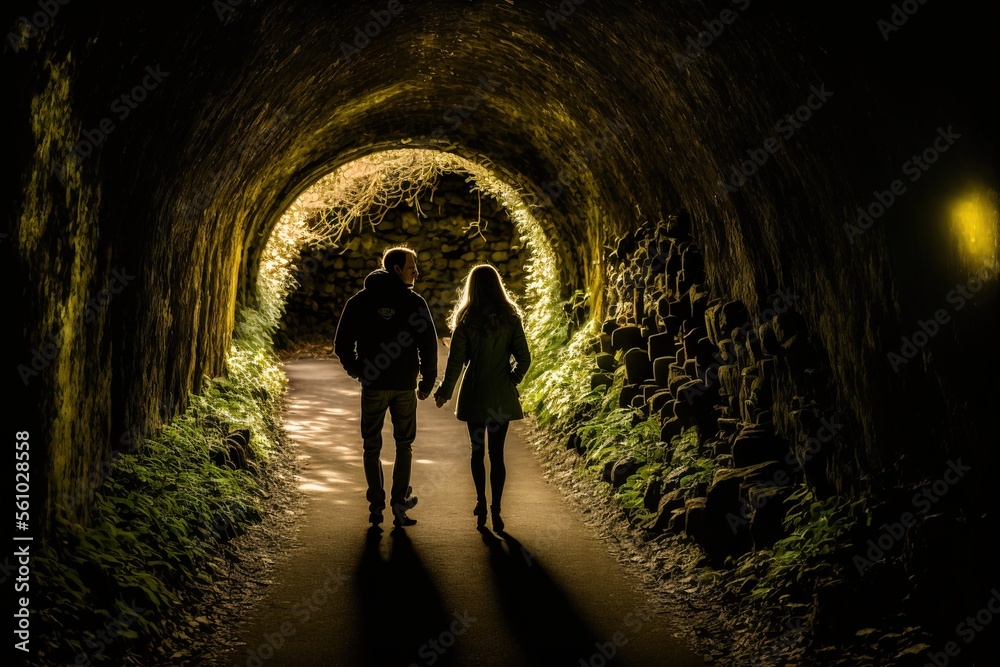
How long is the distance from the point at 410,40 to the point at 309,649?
20.8 feet

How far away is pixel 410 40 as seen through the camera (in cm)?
868

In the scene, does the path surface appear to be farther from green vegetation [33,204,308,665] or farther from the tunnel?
green vegetation [33,204,308,665]

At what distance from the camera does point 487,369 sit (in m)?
6.71

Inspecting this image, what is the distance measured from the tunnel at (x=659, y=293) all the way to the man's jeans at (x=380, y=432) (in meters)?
0.69

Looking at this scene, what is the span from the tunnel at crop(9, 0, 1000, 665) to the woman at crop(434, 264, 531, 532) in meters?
0.59
